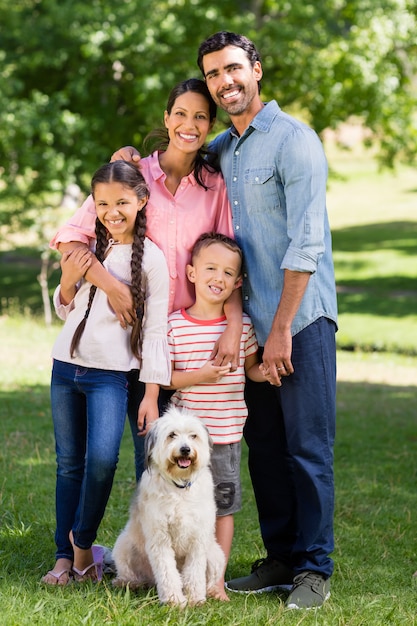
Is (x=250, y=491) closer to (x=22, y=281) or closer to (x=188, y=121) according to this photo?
(x=188, y=121)

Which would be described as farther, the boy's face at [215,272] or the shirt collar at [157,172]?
the shirt collar at [157,172]

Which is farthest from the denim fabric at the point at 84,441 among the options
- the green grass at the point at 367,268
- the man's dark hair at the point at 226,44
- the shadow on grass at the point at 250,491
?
the green grass at the point at 367,268

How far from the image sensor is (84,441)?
13.7ft

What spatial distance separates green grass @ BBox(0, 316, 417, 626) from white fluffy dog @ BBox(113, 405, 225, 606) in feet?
0.42

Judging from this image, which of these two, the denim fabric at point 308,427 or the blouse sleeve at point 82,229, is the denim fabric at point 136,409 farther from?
the blouse sleeve at point 82,229

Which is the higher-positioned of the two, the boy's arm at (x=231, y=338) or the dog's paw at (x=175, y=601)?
the boy's arm at (x=231, y=338)

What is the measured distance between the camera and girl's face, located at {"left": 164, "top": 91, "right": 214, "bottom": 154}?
13.4 ft

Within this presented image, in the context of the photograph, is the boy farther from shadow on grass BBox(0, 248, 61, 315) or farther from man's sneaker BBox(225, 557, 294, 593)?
shadow on grass BBox(0, 248, 61, 315)

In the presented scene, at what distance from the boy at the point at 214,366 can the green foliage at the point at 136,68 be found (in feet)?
41.4

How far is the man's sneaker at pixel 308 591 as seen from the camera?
4035 mm

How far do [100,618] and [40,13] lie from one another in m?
16.2

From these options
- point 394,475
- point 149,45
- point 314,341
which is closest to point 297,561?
point 314,341

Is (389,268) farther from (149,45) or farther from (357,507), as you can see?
(357,507)

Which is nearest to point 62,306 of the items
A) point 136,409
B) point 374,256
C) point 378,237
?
point 136,409
